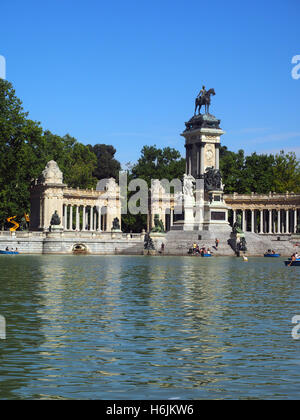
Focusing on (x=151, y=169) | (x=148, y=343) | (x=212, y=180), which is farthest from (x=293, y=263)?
(x=151, y=169)

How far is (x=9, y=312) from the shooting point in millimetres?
23062

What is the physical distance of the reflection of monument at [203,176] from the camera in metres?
93.1

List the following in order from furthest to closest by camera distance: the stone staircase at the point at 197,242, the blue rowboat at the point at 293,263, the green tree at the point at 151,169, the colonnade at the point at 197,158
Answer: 1. the green tree at the point at 151,169
2. the colonnade at the point at 197,158
3. the stone staircase at the point at 197,242
4. the blue rowboat at the point at 293,263

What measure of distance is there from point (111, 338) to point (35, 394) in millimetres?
5965

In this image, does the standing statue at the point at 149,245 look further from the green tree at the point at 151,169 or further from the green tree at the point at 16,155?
the green tree at the point at 151,169

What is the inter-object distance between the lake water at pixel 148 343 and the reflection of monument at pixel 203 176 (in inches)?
2393

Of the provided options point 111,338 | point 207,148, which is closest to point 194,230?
point 207,148

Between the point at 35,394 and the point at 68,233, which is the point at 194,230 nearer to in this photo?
the point at 68,233

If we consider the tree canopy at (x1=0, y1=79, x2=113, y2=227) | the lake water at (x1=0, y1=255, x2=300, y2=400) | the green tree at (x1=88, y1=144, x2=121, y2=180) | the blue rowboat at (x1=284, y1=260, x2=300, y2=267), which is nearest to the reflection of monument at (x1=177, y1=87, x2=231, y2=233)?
the tree canopy at (x1=0, y1=79, x2=113, y2=227)

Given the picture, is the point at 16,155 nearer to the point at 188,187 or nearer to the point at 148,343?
the point at 188,187

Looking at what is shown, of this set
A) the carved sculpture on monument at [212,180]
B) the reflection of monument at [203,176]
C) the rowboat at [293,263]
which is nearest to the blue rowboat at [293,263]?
the rowboat at [293,263]

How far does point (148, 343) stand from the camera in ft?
58.6

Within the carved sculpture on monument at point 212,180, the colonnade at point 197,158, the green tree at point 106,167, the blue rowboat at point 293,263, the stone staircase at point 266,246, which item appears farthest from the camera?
the green tree at point 106,167
